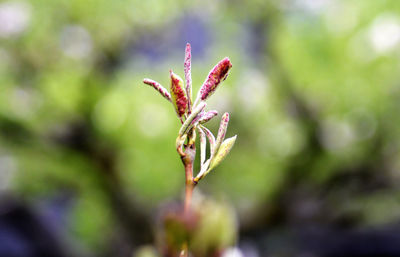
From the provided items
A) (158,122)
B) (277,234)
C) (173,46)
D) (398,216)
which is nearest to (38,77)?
(158,122)

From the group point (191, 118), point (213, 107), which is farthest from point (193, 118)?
point (213, 107)

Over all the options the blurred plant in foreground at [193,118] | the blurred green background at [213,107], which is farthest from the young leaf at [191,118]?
the blurred green background at [213,107]

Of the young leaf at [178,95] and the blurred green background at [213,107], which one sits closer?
the young leaf at [178,95]

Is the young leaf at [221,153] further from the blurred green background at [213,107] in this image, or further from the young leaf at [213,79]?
the blurred green background at [213,107]

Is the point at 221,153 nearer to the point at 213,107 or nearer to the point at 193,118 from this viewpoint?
the point at 193,118

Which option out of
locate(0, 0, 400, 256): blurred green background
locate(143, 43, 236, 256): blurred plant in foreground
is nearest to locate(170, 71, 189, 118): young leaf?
locate(143, 43, 236, 256): blurred plant in foreground

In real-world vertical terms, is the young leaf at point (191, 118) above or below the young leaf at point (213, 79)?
below
